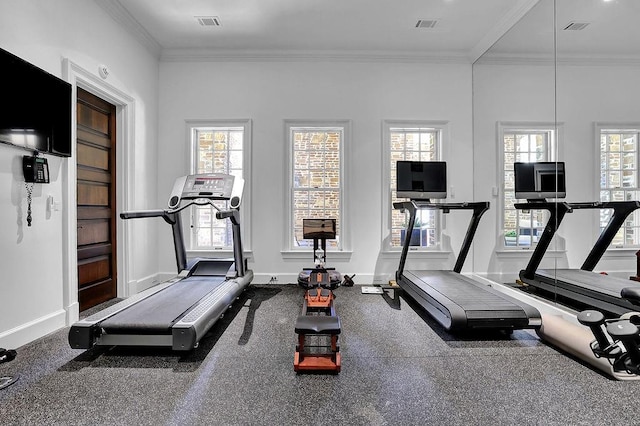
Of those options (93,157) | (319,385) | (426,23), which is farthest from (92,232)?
(426,23)

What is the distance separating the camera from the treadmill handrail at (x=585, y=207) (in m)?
3.10

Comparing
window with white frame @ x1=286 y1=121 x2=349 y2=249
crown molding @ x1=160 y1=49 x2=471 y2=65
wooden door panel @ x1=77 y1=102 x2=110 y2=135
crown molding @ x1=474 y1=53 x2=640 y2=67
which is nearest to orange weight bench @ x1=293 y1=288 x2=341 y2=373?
window with white frame @ x1=286 y1=121 x2=349 y2=249

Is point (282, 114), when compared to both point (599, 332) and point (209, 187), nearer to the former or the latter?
point (209, 187)

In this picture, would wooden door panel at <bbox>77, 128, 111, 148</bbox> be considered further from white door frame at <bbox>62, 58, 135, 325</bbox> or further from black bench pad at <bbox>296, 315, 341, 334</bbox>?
black bench pad at <bbox>296, 315, 341, 334</bbox>

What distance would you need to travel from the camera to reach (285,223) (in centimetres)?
502

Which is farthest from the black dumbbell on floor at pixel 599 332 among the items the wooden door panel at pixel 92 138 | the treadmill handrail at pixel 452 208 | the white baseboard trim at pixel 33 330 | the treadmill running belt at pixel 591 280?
the wooden door panel at pixel 92 138

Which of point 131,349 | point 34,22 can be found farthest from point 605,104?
point 34,22

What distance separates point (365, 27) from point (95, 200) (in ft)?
13.5

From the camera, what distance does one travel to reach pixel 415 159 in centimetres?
519

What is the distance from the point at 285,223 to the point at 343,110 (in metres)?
1.98

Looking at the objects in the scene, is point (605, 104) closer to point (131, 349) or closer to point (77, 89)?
point (131, 349)

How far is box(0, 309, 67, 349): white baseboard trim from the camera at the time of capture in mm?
2607

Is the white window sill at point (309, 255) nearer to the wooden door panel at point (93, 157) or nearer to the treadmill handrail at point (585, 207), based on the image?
the treadmill handrail at point (585, 207)

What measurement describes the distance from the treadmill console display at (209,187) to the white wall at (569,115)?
12.7 feet
